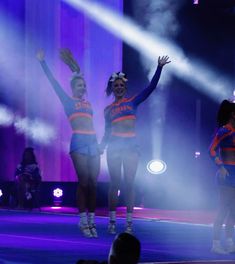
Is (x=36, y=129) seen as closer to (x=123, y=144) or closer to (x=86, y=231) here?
(x=123, y=144)

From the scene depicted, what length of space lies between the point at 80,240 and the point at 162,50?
236 inches

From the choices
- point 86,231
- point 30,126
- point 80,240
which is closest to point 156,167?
point 30,126

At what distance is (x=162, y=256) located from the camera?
468 centimetres

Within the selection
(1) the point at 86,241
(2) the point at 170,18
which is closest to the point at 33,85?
(2) the point at 170,18

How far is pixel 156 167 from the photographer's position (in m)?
10.4

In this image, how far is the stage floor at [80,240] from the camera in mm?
4637

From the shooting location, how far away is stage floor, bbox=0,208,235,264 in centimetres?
464


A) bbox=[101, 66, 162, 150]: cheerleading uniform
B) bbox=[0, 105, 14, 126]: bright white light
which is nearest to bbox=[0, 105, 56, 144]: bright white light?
bbox=[0, 105, 14, 126]: bright white light

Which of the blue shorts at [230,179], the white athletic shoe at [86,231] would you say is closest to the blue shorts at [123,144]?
the white athletic shoe at [86,231]

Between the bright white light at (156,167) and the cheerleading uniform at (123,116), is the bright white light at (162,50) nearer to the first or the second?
the bright white light at (156,167)

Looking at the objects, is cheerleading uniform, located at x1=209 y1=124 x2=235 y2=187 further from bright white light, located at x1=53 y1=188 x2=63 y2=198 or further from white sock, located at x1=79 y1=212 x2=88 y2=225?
bright white light, located at x1=53 y1=188 x2=63 y2=198

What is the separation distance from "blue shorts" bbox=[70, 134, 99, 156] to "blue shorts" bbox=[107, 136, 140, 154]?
19 cm

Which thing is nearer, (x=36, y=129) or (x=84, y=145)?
(x=84, y=145)

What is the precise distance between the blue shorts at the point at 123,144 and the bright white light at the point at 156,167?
170 inches
